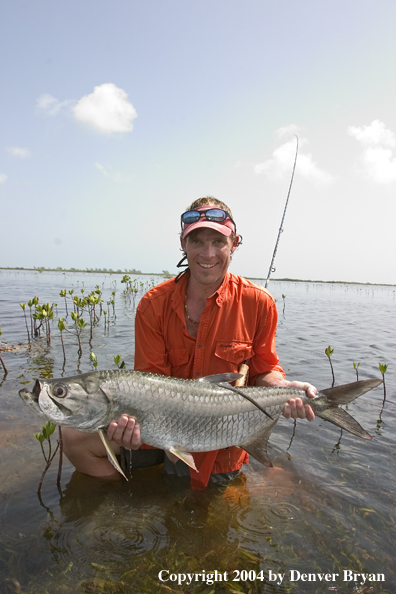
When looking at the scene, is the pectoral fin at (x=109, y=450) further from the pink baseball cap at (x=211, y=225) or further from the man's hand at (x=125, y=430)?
the pink baseball cap at (x=211, y=225)

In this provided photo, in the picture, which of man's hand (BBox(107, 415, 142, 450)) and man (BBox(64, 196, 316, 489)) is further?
man (BBox(64, 196, 316, 489))

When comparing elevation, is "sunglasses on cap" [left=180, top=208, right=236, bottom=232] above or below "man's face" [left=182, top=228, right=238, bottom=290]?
above

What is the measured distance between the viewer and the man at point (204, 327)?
4.16m

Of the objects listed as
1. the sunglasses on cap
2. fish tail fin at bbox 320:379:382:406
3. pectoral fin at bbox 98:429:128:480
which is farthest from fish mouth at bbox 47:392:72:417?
fish tail fin at bbox 320:379:382:406

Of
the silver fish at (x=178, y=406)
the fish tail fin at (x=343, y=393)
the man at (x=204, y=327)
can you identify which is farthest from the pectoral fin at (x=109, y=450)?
the fish tail fin at (x=343, y=393)

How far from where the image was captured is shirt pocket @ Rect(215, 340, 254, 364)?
13.8ft

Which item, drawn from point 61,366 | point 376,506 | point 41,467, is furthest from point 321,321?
point 41,467

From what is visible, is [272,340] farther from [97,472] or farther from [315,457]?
[97,472]

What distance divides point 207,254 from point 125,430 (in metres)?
2.08

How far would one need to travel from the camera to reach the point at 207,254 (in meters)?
4.09

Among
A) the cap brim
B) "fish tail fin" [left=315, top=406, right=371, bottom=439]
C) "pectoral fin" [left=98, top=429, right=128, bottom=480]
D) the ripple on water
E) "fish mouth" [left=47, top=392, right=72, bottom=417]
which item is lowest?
the ripple on water

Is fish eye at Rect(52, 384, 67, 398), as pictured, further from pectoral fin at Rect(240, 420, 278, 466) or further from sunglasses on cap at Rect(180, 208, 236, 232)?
sunglasses on cap at Rect(180, 208, 236, 232)

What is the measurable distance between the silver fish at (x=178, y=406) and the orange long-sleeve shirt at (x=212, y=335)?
0.62 m

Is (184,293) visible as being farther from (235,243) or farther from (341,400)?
(341,400)
